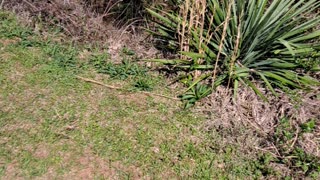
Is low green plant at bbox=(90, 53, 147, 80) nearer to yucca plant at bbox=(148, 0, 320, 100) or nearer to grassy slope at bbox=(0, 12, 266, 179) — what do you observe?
grassy slope at bbox=(0, 12, 266, 179)

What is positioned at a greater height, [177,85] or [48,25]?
[48,25]

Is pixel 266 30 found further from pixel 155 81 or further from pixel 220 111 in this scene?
pixel 155 81

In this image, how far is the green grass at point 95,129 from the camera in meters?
3.27

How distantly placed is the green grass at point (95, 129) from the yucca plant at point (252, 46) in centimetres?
48

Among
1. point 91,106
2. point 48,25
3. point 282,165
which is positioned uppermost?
point 48,25

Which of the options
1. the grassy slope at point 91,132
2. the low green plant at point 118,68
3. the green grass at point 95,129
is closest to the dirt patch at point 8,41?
the green grass at point 95,129

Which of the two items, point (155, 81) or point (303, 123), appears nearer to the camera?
point (303, 123)

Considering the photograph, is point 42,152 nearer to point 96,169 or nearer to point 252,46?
point 96,169

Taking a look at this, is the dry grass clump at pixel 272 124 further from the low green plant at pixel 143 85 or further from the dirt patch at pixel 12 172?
the dirt patch at pixel 12 172

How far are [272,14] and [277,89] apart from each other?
747 millimetres

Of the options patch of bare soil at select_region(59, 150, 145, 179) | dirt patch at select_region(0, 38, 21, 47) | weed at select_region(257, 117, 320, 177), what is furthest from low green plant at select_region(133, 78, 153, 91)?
dirt patch at select_region(0, 38, 21, 47)

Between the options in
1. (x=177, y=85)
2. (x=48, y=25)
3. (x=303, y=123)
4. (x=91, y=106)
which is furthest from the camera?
(x=48, y=25)

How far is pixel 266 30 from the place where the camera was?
3922 mm

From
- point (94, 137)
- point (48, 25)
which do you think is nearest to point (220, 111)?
point (94, 137)
